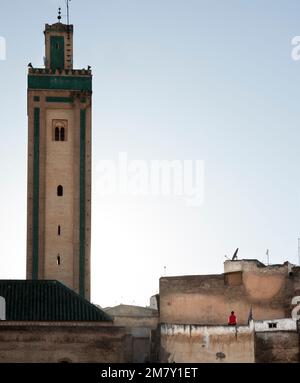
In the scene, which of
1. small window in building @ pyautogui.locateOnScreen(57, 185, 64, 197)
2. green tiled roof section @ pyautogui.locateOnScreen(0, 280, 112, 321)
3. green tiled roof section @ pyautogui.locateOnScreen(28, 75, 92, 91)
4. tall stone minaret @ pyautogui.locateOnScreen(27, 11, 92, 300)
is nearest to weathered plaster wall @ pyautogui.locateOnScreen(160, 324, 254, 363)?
green tiled roof section @ pyautogui.locateOnScreen(0, 280, 112, 321)

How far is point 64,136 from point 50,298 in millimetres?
9683

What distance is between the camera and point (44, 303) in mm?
31609

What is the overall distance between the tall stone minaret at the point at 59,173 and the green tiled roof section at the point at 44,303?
A: 17.1 feet

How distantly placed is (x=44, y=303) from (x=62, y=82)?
1192cm

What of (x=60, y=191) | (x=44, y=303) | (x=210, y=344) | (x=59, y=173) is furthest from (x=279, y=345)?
(x=59, y=173)

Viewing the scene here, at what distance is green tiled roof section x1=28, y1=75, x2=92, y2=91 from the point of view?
39938 millimetres

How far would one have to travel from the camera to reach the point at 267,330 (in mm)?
30828

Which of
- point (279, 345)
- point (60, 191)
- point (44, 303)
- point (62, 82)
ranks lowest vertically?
point (279, 345)

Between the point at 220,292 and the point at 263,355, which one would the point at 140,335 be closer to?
the point at 220,292

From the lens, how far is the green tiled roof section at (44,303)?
30906 millimetres

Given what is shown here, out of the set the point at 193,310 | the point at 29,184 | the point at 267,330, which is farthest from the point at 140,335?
the point at 267,330

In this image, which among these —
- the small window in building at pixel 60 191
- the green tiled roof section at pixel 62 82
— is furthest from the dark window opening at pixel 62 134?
the small window in building at pixel 60 191

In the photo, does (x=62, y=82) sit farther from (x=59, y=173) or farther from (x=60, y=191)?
(x=60, y=191)

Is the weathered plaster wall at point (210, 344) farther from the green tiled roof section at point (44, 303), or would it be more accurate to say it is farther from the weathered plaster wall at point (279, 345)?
the green tiled roof section at point (44, 303)
